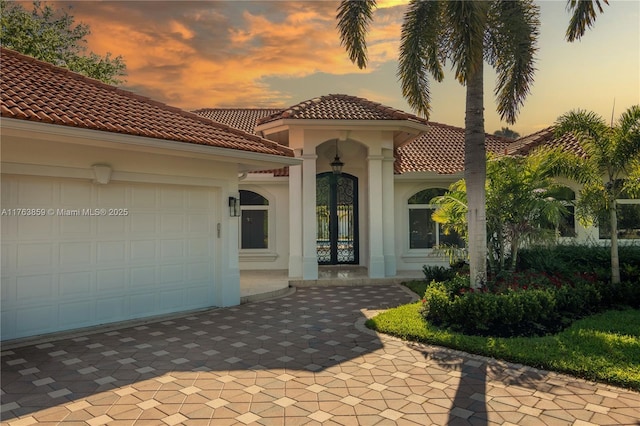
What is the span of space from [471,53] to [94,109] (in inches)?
270

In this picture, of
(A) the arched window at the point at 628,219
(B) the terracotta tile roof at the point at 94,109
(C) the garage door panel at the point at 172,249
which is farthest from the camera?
(A) the arched window at the point at 628,219

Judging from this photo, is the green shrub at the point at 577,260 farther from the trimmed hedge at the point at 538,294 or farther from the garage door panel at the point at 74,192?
the garage door panel at the point at 74,192

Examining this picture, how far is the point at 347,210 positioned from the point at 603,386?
1176cm

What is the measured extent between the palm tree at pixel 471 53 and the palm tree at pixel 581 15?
0.71m

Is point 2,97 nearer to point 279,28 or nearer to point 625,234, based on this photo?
point 279,28

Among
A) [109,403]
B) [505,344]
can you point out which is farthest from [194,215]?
[505,344]

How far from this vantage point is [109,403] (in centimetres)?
488

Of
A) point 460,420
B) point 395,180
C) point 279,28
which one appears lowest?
point 460,420

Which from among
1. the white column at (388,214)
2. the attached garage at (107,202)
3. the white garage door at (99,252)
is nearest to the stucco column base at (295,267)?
the white column at (388,214)

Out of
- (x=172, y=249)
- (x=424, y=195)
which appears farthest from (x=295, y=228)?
(x=424, y=195)

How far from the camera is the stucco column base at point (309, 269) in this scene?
43.2 feet

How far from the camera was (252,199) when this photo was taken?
16.4 meters

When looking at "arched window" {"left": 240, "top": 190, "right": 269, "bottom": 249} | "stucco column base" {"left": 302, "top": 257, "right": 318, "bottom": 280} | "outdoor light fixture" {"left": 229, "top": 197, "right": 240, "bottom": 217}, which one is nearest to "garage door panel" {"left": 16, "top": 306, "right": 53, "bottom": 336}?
"outdoor light fixture" {"left": 229, "top": 197, "right": 240, "bottom": 217}

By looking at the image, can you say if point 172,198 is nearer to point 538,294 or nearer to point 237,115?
point 538,294
